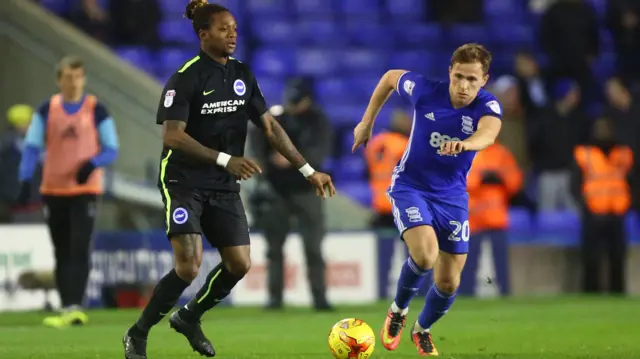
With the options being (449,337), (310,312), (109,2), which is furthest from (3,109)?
(449,337)

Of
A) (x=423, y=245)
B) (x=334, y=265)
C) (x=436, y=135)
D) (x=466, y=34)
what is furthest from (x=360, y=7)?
(x=423, y=245)

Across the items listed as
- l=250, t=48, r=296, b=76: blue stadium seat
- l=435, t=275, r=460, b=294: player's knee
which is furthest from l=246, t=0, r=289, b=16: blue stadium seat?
Result: l=435, t=275, r=460, b=294: player's knee

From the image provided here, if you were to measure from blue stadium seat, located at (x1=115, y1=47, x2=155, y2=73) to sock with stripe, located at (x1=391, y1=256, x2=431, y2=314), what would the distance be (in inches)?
455

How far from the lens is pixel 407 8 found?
21.4 metres

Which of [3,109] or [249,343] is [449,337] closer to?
[249,343]

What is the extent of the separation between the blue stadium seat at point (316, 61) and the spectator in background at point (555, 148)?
4067mm

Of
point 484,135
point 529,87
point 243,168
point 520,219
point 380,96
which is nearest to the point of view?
point 243,168

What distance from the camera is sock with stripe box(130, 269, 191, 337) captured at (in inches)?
300

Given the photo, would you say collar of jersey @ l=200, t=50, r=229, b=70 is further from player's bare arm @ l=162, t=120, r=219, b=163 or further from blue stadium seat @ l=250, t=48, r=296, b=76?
blue stadium seat @ l=250, t=48, r=296, b=76

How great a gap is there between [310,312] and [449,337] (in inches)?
134

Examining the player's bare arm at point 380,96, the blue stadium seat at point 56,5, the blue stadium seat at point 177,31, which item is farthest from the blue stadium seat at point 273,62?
the player's bare arm at point 380,96

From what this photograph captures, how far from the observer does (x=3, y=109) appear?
1606cm

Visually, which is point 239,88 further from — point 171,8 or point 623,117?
point 171,8

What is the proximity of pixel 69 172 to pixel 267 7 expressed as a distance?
10.0m
